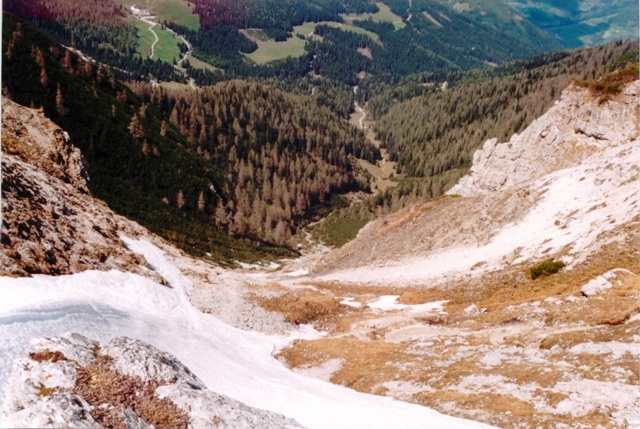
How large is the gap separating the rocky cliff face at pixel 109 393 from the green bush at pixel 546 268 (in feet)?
111

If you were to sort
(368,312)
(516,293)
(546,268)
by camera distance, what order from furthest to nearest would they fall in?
(368,312)
(546,268)
(516,293)

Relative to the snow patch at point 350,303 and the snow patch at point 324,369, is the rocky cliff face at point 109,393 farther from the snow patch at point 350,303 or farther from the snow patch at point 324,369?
the snow patch at point 350,303

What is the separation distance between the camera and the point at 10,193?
35.3 meters

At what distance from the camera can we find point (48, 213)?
38.5 m

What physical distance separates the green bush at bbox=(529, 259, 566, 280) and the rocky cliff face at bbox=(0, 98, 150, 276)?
40133 millimetres

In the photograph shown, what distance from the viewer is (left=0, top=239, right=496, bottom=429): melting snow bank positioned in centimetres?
1820

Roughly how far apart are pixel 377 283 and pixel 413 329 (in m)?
25.0

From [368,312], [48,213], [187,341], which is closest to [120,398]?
[187,341]

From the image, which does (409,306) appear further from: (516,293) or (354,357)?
(354,357)

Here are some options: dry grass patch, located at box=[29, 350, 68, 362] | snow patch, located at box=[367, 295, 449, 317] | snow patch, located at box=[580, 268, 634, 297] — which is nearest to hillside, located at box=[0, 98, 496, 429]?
dry grass patch, located at box=[29, 350, 68, 362]

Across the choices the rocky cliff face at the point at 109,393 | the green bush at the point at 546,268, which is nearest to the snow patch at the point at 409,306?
the green bush at the point at 546,268

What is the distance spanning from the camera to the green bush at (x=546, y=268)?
134 ft

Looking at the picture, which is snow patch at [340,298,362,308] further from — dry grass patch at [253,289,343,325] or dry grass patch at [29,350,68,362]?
dry grass patch at [29,350,68,362]

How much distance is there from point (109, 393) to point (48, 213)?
1219 inches
